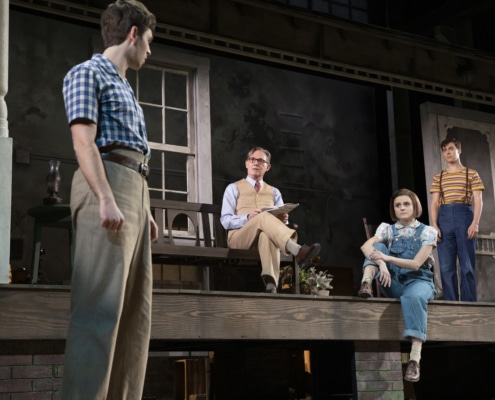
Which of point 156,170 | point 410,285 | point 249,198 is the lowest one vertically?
point 410,285

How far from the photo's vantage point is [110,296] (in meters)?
2.73

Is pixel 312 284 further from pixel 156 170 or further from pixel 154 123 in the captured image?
pixel 154 123

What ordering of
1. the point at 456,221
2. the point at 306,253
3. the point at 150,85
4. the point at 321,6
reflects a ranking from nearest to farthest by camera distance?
1. the point at 306,253
2. the point at 456,221
3. the point at 150,85
4. the point at 321,6

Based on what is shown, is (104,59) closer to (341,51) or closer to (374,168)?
(341,51)

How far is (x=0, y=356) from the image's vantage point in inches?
157

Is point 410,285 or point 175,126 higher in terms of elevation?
point 175,126

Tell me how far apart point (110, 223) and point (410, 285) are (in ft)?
11.3

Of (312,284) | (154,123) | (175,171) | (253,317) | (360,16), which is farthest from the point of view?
(360,16)

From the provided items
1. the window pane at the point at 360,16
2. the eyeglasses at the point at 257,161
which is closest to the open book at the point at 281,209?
the eyeglasses at the point at 257,161

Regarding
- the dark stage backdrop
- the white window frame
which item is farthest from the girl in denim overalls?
the dark stage backdrop

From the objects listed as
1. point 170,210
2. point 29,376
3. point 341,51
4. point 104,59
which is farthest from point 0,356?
point 341,51

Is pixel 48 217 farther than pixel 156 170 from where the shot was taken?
No

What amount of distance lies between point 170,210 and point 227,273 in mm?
3148

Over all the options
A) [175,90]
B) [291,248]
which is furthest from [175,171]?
[291,248]
